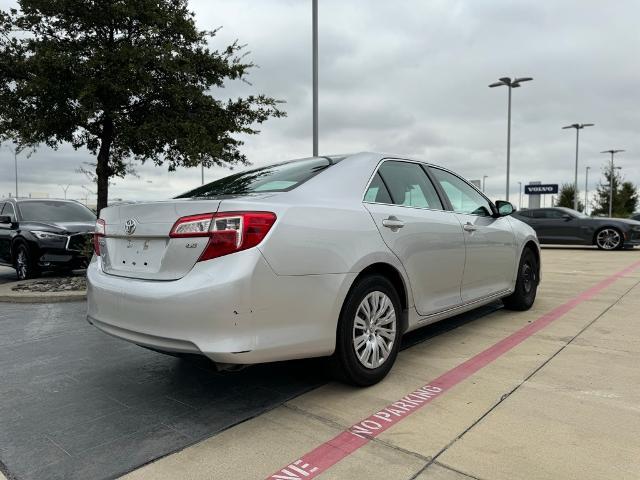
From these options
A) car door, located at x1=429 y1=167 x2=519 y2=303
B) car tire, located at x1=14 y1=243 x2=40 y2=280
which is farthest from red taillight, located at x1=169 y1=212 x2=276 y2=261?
car tire, located at x1=14 y1=243 x2=40 y2=280

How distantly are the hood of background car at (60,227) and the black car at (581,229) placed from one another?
40.1 feet

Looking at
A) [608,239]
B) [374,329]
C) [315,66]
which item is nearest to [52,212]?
[315,66]

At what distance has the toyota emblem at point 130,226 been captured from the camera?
10.2 ft

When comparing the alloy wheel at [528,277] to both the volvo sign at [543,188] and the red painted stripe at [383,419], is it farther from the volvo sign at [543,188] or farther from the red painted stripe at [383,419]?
the volvo sign at [543,188]

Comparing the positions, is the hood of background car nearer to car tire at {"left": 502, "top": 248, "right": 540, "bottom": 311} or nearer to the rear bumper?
the rear bumper

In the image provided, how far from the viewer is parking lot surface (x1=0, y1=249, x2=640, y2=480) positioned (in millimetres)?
2416

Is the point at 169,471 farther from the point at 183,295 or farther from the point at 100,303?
the point at 100,303

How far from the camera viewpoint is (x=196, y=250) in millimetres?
2766

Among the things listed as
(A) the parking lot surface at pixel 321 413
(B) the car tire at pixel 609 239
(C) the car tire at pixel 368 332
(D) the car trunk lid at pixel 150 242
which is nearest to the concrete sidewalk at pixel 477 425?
(A) the parking lot surface at pixel 321 413

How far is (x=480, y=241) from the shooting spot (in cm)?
462

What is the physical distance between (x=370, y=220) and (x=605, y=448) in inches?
71.0

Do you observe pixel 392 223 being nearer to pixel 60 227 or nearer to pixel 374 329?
pixel 374 329

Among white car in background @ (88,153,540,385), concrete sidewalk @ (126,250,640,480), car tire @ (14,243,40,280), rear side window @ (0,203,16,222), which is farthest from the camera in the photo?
rear side window @ (0,203,16,222)

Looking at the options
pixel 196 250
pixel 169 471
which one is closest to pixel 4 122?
pixel 196 250
